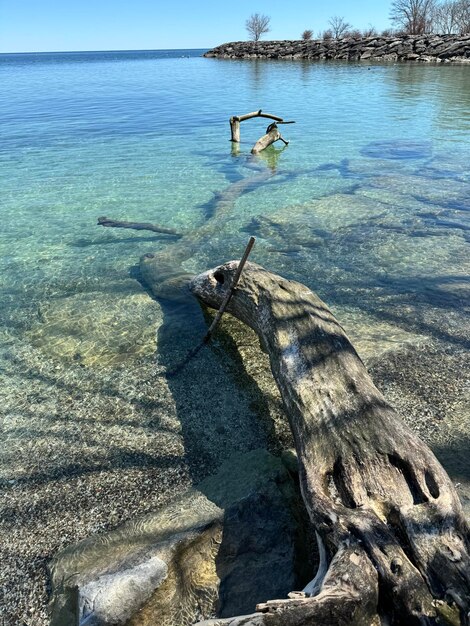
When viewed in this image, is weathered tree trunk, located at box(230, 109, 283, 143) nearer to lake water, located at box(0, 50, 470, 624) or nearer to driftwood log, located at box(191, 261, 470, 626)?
lake water, located at box(0, 50, 470, 624)

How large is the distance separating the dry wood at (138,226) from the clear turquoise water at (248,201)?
289mm

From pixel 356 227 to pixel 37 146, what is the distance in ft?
49.7

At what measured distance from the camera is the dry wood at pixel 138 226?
9.75m

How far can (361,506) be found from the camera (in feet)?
8.54

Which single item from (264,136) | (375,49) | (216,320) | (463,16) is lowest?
(216,320)

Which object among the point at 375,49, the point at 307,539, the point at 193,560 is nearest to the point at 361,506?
the point at 307,539

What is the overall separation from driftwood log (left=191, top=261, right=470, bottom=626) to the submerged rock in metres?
0.42

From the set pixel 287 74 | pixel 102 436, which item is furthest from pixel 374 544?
pixel 287 74

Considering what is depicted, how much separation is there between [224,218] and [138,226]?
2.03m

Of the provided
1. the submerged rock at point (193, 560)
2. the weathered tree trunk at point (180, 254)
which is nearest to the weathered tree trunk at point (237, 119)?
the weathered tree trunk at point (180, 254)

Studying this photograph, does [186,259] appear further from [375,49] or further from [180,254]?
[375,49]

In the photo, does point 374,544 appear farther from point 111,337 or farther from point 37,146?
point 37,146

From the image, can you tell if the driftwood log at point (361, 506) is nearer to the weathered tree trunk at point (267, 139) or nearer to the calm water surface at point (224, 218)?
the calm water surface at point (224, 218)

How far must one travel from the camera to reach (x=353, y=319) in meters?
6.07
